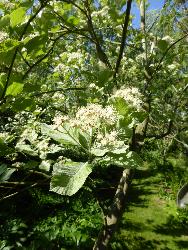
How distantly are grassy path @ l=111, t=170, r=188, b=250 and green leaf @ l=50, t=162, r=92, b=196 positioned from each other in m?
6.75

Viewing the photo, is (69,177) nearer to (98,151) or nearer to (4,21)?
(98,151)

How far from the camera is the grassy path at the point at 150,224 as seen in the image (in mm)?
8242

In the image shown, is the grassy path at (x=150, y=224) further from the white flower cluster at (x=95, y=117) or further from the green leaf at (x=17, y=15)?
the green leaf at (x=17, y=15)

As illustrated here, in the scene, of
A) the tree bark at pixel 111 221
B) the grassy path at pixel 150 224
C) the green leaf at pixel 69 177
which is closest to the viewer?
the green leaf at pixel 69 177

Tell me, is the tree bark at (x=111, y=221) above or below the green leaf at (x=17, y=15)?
below

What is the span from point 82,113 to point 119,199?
1384 millimetres

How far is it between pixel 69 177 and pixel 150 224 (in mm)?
8995

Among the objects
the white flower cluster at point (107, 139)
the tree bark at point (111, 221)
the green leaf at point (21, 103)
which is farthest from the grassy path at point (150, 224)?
the white flower cluster at point (107, 139)

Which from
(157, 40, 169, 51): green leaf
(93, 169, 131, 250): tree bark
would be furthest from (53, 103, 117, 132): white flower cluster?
(93, 169, 131, 250): tree bark

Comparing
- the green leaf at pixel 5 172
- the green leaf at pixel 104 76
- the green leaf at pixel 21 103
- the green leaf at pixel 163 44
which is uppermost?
the green leaf at pixel 163 44

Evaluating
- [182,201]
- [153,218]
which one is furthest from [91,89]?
[182,201]

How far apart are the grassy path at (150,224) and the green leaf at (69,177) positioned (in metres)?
6.75

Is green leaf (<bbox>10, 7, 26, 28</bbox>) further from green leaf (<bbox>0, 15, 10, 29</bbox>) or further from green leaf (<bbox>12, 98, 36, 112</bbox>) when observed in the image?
green leaf (<bbox>12, 98, 36, 112</bbox>)

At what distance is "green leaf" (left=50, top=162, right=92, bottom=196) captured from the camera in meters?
1.13
